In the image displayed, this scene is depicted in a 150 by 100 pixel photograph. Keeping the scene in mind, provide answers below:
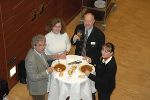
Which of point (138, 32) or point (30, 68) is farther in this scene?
point (138, 32)

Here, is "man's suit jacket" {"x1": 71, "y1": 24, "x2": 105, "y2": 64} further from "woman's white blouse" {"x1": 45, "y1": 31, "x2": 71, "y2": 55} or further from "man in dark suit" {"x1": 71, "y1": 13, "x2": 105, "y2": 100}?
"woman's white blouse" {"x1": 45, "y1": 31, "x2": 71, "y2": 55}

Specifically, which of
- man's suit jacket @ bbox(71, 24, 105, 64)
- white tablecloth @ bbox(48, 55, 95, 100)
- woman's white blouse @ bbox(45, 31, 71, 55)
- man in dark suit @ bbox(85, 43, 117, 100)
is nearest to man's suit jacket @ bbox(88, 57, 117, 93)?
man in dark suit @ bbox(85, 43, 117, 100)

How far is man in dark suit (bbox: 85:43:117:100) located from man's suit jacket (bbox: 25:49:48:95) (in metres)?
0.68

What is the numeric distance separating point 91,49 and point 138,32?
109 inches

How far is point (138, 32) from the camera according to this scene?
8.68 metres

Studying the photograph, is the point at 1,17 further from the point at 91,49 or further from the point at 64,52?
the point at 91,49

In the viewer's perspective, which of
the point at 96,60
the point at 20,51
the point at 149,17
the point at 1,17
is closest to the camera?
the point at 1,17

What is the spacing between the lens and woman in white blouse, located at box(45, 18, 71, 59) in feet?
19.2

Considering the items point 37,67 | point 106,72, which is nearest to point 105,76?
point 106,72

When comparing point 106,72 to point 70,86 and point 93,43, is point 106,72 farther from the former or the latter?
point 93,43

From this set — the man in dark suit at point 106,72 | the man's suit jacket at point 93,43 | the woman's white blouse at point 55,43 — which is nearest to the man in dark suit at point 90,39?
the man's suit jacket at point 93,43

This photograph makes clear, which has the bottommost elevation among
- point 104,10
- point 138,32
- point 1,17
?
point 138,32

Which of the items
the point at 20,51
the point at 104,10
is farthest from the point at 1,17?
the point at 104,10

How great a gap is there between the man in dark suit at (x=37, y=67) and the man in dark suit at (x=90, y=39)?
760 mm
